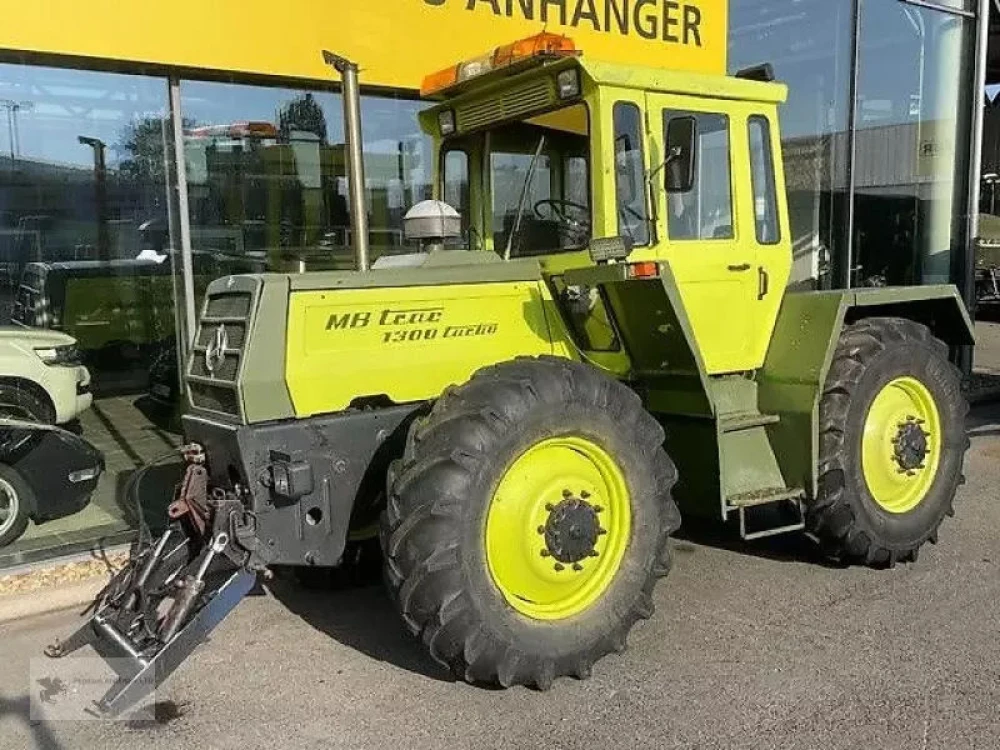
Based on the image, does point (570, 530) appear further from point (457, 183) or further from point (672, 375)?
point (457, 183)

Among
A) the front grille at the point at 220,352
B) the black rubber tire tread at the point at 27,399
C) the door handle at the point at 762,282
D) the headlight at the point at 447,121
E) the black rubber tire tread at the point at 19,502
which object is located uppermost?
the headlight at the point at 447,121

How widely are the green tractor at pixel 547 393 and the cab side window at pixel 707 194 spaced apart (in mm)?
17

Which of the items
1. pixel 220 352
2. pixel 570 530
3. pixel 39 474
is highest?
pixel 220 352

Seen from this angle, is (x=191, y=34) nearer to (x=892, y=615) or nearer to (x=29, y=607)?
(x=29, y=607)

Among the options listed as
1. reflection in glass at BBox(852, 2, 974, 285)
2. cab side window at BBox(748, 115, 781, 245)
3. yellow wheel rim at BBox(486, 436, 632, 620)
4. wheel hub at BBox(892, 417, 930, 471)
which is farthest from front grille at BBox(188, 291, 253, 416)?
reflection in glass at BBox(852, 2, 974, 285)

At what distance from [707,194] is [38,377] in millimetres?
4302

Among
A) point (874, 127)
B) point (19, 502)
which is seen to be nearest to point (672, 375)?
point (19, 502)

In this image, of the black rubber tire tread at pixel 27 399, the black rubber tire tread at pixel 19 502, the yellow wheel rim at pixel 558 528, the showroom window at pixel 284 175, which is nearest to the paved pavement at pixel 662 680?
the yellow wheel rim at pixel 558 528

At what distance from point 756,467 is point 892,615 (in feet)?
3.12

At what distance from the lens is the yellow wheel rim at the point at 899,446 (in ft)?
17.5

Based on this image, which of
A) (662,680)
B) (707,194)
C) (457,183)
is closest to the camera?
(662,680)

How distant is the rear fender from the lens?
5.06 m

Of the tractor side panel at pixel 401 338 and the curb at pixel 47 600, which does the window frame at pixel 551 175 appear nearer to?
the tractor side panel at pixel 401 338

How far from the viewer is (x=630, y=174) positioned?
15.2 ft
